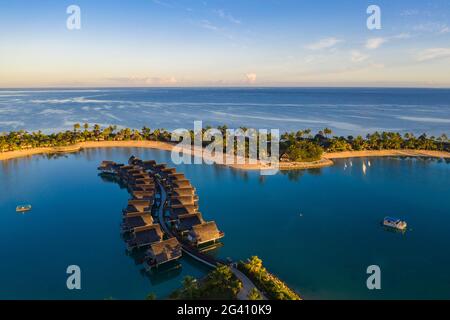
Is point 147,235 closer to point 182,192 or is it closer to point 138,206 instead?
point 138,206

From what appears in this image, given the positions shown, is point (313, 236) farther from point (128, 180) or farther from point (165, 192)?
point (128, 180)

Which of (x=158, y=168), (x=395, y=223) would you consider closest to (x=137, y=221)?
(x=158, y=168)

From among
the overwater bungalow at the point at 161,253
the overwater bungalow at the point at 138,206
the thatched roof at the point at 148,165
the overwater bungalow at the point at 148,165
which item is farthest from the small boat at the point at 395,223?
the thatched roof at the point at 148,165

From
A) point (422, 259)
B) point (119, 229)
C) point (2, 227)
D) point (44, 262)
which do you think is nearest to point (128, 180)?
point (119, 229)

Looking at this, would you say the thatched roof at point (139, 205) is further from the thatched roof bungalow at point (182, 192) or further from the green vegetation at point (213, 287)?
the green vegetation at point (213, 287)

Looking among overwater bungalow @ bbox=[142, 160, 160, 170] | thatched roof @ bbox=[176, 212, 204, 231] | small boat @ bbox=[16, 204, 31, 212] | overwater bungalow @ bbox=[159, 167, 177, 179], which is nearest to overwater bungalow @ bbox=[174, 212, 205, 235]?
thatched roof @ bbox=[176, 212, 204, 231]
